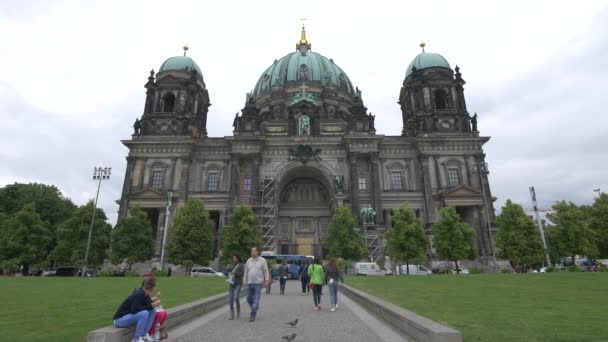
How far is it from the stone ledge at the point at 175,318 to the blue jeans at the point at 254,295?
5.14 feet

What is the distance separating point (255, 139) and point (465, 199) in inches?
1062

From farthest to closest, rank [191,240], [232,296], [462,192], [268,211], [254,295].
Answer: [268,211], [462,192], [191,240], [232,296], [254,295]

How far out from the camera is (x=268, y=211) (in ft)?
143

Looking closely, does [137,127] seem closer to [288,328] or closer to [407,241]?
[407,241]

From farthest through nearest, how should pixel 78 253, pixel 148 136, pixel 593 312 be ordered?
1. pixel 148 136
2. pixel 78 253
3. pixel 593 312

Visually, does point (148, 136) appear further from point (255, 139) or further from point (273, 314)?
point (273, 314)

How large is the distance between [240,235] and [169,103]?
970 inches

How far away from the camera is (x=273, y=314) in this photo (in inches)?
412

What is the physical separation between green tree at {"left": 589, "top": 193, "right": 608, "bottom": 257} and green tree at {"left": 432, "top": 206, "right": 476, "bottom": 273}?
1776 cm

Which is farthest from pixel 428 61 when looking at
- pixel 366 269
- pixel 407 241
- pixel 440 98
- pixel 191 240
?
pixel 191 240

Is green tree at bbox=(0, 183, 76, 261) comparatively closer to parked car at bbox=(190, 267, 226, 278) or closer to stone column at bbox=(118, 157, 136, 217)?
stone column at bbox=(118, 157, 136, 217)

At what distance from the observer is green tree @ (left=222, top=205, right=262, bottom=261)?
121ft

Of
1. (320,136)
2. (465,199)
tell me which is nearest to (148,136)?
(320,136)

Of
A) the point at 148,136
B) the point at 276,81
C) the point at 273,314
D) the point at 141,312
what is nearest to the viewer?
the point at 141,312
